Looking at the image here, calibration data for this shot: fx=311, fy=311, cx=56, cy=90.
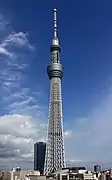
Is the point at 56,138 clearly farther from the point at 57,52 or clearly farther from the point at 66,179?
the point at 57,52

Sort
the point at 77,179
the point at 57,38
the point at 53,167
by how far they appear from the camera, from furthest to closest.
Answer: the point at 57,38 → the point at 53,167 → the point at 77,179

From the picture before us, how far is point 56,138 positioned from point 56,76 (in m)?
33.7

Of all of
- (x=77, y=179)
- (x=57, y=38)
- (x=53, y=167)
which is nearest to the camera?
(x=77, y=179)

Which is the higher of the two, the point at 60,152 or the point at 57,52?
the point at 57,52

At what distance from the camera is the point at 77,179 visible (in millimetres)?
134750

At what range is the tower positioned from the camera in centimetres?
16475

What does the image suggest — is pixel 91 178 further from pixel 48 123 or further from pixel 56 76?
pixel 56 76

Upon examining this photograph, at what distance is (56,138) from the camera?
165375 mm

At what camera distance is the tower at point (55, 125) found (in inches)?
6486

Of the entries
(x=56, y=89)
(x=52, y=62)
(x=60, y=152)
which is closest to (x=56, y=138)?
(x=60, y=152)

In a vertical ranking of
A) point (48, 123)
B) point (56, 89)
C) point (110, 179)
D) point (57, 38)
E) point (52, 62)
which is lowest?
point (110, 179)

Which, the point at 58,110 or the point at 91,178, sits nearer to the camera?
the point at 91,178

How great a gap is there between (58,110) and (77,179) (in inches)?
1765

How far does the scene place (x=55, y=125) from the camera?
166375 mm
